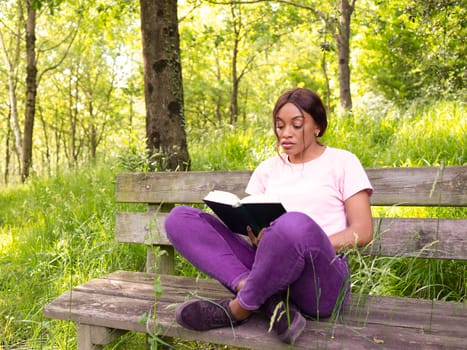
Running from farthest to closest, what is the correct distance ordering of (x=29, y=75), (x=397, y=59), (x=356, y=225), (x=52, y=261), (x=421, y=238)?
(x=397, y=59) < (x=29, y=75) < (x=52, y=261) < (x=421, y=238) < (x=356, y=225)

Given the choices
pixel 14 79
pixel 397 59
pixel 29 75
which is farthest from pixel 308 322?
pixel 14 79

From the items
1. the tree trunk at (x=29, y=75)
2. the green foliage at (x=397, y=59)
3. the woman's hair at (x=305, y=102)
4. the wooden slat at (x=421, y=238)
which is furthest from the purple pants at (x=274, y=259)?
the tree trunk at (x=29, y=75)

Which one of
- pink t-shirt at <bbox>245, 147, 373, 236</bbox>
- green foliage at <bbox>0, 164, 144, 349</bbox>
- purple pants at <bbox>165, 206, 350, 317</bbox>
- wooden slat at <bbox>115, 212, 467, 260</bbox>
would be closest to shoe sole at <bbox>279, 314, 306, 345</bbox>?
purple pants at <bbox>165, 206, 350, 317</bbox>

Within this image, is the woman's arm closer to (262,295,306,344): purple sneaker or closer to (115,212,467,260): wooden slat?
A: (115,212,467,260): wooden slat

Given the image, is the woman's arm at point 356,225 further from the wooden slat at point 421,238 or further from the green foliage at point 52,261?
the green foliage at point 52,261

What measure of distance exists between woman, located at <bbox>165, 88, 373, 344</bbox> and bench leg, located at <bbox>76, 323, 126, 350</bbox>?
49cm

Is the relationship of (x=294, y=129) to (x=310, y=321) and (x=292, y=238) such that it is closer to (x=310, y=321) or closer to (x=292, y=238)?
(x=292, y=238)

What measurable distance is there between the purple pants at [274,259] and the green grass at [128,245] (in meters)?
0.18

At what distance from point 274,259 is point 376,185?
3.31 feet

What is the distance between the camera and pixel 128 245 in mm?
3512

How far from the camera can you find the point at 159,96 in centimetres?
427

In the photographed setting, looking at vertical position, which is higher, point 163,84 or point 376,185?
point 163,84

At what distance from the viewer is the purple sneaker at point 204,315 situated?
184 centimetres

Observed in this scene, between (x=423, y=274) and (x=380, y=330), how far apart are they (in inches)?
44.3
